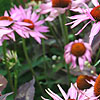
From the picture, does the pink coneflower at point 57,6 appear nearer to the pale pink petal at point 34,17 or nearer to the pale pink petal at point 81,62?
the pale pink petal at point 34,17

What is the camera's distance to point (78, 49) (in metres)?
0.91

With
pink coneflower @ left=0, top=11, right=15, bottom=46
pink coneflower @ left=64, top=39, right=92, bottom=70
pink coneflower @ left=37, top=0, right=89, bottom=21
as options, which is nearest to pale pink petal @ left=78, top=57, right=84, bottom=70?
pink coneflower @ left=64, top=39, right=92, bottom=70

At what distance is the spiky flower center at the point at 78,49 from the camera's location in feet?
2.99

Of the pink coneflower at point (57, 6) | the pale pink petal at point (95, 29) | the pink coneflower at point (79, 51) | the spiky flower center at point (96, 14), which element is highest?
the pink coneflower at point (57, 6)

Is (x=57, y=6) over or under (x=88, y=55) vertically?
over

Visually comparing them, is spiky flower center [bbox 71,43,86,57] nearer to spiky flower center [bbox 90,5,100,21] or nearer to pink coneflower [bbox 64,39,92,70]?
pink coneflower [bbox 64,39,92,70]

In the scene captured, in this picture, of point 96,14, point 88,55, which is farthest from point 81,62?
point 96,14

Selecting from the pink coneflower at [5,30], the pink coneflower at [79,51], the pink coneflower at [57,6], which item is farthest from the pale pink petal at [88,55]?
the pink coneflower at [5,30]

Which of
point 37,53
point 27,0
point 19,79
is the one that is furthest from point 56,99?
point 27,0

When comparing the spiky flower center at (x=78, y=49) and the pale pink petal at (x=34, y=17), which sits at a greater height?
the pale pink petal at (x=34, y=17)

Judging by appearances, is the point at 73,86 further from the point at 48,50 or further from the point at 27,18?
the point at 48,50

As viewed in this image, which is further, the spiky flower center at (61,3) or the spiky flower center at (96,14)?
the spiky flower center at (61,3)

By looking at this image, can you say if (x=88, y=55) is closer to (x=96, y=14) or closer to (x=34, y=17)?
(x=34, y=17)

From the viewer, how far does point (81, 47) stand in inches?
36.0
